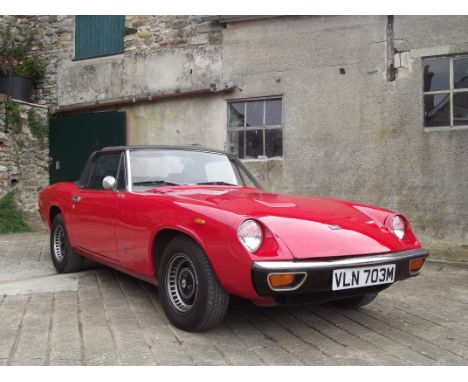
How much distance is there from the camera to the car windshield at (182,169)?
3.95 m

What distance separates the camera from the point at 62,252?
504cm

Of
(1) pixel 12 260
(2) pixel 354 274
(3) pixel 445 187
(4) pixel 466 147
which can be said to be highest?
(4) pixel 466 147

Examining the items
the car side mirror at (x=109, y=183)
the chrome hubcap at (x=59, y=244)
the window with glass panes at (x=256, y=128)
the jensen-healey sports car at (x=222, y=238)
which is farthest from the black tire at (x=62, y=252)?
the window with glass panes at (x=256, y=128)

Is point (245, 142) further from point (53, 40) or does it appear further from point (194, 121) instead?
point (53, 40)

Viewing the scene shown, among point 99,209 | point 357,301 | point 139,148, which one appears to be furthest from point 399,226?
point 99,209

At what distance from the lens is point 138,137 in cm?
874

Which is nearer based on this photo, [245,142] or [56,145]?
[245,142]

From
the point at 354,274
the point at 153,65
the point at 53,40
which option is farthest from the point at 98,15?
the point at 354,274

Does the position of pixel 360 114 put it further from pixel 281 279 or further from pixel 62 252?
pixel 281 279

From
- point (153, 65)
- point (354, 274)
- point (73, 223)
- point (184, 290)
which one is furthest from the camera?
point (153, 65)

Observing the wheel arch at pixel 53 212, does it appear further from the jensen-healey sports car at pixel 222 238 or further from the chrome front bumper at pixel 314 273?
the chrome front bumper at pixel 314 273

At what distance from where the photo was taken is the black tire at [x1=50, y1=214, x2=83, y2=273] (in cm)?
482

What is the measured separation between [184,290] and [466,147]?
190 inches

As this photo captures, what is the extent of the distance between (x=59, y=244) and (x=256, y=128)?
3.90m
